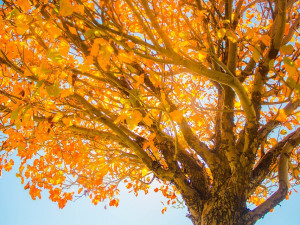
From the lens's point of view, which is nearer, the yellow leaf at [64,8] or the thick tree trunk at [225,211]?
the yellow leaf at [64,8]

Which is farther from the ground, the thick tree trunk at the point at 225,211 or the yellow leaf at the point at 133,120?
the yellow leaf at the point at 133,120

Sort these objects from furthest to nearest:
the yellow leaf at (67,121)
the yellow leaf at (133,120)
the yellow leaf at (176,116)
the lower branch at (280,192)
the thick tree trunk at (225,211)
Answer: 1. the yellow leaf at (67,121)
2. the yellow leaf at (176,116)
3. the lower branch at (280,192)
4. the thick tree trunk at (225,211)
5. the yellow leaf at (133,120)

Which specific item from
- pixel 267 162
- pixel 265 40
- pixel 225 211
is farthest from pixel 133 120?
pixel 267 162

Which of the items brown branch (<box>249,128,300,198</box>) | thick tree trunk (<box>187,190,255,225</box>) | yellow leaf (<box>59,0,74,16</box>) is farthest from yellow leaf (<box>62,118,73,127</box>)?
brown branch (<box>249,128,300,198</box>)

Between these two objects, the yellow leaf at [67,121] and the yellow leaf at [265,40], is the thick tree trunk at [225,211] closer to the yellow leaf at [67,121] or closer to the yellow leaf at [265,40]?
the yellow leaf at [265,40]

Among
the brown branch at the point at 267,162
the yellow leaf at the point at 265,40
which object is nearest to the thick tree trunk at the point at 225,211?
the brown branch at the point at 267,162

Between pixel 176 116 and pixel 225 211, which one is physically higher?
pixel 176 116

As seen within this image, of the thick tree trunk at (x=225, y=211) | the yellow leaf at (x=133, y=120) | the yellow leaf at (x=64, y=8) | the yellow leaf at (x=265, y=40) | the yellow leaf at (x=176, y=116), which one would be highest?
the yellow leaf at (x=265, y=40)

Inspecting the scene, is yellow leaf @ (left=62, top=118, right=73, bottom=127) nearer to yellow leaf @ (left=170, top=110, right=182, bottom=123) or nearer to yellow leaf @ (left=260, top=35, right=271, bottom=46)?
yellow leaf @ (left=170, top=110, right=182, bottom=123)

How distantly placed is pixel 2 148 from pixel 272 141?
528 cm

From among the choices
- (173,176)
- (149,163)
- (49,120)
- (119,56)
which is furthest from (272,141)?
(49,120)

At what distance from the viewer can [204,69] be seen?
7.92 ft

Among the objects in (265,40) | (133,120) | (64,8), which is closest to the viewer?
(64,8)

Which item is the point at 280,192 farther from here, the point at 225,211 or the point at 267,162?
the point at 225,211
